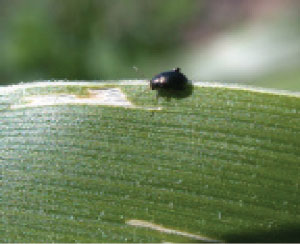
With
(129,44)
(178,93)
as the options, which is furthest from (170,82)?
(129,44)

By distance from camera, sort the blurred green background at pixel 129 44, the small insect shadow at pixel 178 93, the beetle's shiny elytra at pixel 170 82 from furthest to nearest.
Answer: the blurred green background at pixel 129 44
the beetle's shiny elytra at pixel 170 82
the small insect shadow at pixel 178 93

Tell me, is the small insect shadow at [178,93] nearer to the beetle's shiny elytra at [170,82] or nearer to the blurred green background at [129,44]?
the beetle's shiny elytra at [170,82]

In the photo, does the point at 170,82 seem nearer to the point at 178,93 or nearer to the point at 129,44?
the point at 178,93

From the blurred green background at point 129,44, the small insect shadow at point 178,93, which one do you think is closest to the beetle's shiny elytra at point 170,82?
the small insect shadow at point 178,93

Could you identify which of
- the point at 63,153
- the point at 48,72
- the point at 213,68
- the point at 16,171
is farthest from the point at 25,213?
the point at 213,68

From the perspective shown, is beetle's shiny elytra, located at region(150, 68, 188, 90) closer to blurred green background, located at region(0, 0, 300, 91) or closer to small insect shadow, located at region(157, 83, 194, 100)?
small insect shadow, located at region(157, 83, 194, 100)

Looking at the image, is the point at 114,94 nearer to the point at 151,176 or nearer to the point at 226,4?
the point at 151,176

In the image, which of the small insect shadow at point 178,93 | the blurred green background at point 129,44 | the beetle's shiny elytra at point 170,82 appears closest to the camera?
the small insect shadow at point 178,93
